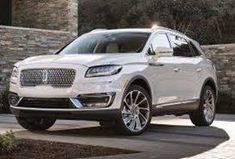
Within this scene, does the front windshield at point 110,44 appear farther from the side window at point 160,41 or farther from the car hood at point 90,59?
the car hood at point 90,59

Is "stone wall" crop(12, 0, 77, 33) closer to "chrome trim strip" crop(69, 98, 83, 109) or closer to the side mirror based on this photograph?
the side mirror

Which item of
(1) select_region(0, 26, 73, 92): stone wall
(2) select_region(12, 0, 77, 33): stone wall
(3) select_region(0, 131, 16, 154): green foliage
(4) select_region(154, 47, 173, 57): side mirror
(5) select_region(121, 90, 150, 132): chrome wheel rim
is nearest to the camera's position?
(3) select_region(0, 131, 16, 154): green foliage

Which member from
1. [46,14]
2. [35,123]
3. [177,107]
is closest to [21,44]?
[46,14]

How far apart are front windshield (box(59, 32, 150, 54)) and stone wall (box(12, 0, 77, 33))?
11.2 m

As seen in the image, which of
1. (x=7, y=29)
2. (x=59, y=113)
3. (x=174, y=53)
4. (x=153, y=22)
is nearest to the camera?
(x=59, y=113)

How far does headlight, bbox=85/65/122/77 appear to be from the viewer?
35.8ft

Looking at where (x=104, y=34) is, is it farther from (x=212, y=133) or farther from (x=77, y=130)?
(x=212, y=133)

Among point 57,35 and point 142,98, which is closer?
point 142,98

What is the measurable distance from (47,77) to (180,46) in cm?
332

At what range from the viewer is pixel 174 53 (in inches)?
513

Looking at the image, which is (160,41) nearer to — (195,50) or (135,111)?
(195,50)

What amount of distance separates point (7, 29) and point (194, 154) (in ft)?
43.2

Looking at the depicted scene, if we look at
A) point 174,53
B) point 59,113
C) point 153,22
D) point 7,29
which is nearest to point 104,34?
point 174,53

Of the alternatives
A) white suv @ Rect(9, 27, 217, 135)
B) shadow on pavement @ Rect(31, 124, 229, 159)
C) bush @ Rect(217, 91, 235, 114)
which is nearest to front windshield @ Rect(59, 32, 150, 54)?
white suv @ Rect(9, 27, 217, 135)
